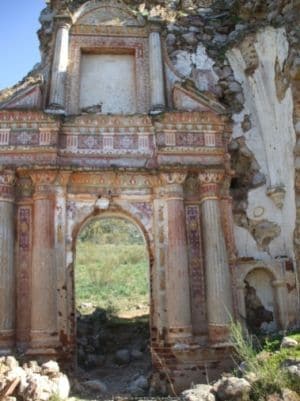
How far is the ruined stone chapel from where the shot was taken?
8016 mm

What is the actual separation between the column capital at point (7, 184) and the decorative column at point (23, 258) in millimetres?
199

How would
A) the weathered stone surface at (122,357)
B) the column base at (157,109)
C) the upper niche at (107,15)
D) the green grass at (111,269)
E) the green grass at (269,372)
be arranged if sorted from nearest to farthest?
the green grass at (269,372) → the column base at (157,109) → the weathered stone surface at (122,357) → the upper niche at (107,15) → the green grass at (111,269)

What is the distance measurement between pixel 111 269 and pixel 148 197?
12.0m

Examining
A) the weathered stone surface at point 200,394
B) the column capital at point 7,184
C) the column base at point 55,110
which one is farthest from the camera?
the column base at point 55,110

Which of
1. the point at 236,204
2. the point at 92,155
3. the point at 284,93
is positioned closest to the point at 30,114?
the point at 92,155

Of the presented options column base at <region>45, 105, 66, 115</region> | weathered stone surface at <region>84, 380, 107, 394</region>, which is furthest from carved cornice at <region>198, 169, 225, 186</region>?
weathered stone surface at <region>84, 380, 107, 394</region>

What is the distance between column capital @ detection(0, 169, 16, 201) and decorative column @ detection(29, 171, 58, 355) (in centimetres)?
38

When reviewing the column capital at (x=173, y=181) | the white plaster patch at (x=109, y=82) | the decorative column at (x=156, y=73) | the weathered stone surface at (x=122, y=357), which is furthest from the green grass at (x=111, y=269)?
the column capital at (x=173, y=181)

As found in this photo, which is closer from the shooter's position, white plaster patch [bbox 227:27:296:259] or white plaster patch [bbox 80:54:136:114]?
white plaster patch [bbox 227:27:296:259]

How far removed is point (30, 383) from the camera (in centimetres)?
598

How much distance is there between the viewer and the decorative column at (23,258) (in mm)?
7953

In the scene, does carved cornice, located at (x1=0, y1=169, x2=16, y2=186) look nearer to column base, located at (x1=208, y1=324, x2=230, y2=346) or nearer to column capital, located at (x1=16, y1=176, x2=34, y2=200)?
column capital, located at (x1=16, y1=176, x2=34, y2=200)

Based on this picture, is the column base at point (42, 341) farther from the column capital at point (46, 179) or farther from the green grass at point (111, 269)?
the green grass at point (111, 269)

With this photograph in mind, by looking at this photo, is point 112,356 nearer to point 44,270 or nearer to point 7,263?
point 44,270
